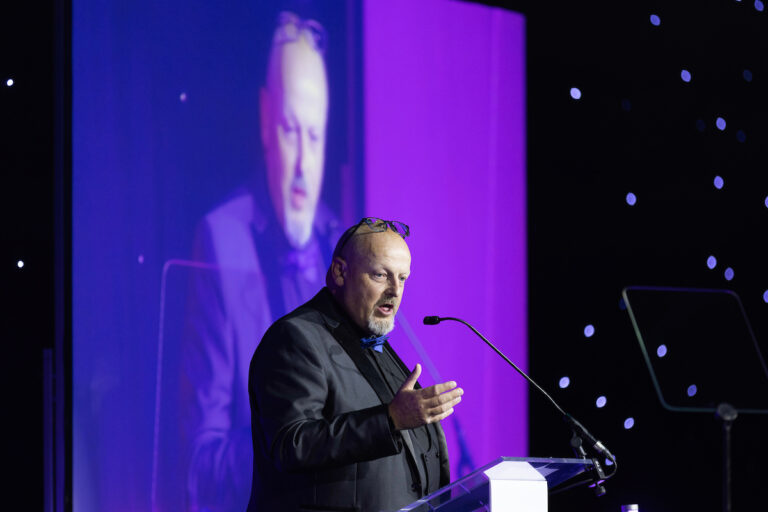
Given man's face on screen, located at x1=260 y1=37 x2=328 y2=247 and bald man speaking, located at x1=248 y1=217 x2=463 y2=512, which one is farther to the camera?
man's face on screen, located at x1=260 y1=37 x2=328 y2=247

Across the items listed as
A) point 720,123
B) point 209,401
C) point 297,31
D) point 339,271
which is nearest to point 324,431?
point 339,271

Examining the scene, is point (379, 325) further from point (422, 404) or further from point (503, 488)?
point (503, 488)

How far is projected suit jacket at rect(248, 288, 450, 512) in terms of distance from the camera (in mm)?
2348

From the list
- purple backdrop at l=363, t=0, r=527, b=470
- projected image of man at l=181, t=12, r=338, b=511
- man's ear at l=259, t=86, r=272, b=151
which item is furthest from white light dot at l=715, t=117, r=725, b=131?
man's ear at l=259, t=86, r=272, b=151

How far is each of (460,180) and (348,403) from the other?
153 centimetres

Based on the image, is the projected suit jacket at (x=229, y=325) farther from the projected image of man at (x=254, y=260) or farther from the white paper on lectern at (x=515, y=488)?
the white paper on lectern at (x=515, y=488)

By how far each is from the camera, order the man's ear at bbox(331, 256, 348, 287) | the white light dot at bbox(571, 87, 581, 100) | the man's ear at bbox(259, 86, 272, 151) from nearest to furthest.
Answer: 1. the man's ear at bbox(331, 256, 348, 287)
2. the man's ear at bbox(259, 86, 272, 151)
3. the white light dot at bbox(571, 87, 581, 100)

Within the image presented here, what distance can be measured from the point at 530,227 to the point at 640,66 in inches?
38.1

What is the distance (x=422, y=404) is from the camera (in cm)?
221

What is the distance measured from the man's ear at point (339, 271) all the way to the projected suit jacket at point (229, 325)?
0.62m

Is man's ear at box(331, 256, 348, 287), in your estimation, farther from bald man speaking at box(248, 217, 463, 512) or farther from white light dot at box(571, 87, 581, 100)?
white light dot at box(571, 87, 581, 100)

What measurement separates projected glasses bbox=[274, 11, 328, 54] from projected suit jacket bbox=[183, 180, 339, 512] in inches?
22.2

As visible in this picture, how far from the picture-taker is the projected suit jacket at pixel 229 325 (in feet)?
10.6
